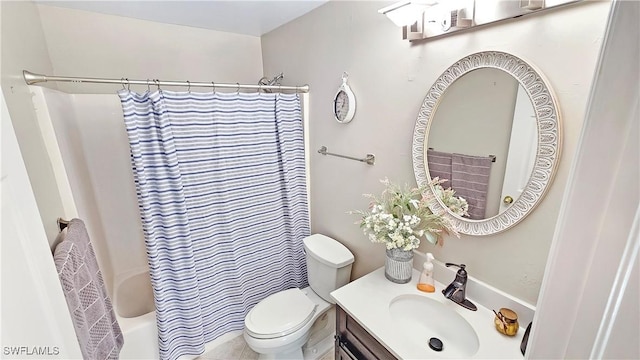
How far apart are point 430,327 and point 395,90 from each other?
1.13 m

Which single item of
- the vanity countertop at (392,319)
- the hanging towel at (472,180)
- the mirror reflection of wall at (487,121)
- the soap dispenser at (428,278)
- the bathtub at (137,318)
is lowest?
the bathtub at (137,318)

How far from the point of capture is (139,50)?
76.5 inches

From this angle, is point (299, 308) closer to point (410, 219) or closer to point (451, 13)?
point (410, 219)

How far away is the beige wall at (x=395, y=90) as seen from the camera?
2.73 ft

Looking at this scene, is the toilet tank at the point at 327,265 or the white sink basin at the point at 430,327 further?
the toilet tank at the point at 327,265

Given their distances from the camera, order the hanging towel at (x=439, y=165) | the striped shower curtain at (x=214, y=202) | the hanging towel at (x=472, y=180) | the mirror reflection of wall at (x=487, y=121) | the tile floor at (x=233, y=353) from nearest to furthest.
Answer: the mirror reflection of wall at (x=487, y=121), the hanging towel at (x=472, y=180), the hanging towel at (x=439, y=165), the striped shower curtain at (x=214, y=202), the tile floor at (x=233, y=353)

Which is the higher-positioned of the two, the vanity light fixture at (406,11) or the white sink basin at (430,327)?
the vanity light fixture at (406,11)

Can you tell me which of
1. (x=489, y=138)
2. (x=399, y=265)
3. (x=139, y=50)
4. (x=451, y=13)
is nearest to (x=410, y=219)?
(x=399, y=265)

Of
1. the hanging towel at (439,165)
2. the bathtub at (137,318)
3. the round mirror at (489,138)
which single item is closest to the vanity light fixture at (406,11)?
the round mirror at (489,138)

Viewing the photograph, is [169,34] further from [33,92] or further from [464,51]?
[464,51]

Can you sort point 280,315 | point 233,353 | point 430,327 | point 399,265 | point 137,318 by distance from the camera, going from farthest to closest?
1. point 233,353
2. point 137,318
3. point 280,315
4. point 399,265
5. point 430,327

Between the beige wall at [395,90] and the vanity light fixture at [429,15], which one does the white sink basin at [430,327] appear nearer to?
the beige wall at [395,90]

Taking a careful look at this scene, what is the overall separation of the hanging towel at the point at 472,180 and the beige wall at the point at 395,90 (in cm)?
14

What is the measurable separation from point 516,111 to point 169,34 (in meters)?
2.34
